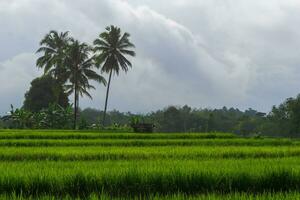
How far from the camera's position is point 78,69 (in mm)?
41469

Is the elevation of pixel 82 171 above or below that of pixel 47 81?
below

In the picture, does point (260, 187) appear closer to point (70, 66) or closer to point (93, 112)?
point (70, 66)

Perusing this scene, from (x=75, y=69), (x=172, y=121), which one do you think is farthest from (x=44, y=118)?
(x=172, y=121)

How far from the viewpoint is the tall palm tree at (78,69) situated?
41.3 metres

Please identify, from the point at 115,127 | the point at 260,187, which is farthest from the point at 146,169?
the point at 115,127

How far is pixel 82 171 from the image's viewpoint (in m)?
8.02

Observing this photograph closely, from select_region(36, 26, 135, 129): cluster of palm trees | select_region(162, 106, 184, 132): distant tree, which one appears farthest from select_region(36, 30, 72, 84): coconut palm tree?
select_region(162, 106, 184, 132): distant tree

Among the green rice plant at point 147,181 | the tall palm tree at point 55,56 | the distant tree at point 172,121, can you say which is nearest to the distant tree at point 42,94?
the tall palm tree at point 55,56

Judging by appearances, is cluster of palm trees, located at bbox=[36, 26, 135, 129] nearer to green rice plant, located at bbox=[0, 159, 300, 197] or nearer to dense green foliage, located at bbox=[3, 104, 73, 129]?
dense green foliage, located at bbox=[3, 104, 73, 129]

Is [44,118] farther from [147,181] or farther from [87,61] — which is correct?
[147,181]

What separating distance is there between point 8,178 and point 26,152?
6324 mm

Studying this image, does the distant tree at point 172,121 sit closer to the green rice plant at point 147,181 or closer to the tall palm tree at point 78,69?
the tall palm tree at point 78,69

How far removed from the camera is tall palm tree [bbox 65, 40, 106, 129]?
41.3 meters

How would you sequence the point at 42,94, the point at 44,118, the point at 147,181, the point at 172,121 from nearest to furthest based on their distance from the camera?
the point at 147,181 < the point at 44,118 < the point at 42,94 < the point at 172,121
